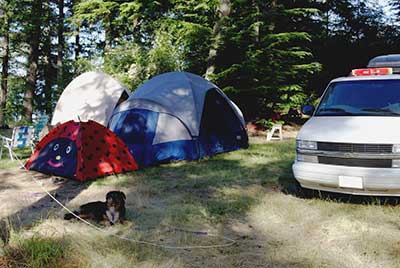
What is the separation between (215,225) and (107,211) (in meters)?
1.42

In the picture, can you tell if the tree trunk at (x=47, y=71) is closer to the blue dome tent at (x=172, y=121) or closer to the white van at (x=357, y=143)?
the blue dome tent at (x=172, y=121)

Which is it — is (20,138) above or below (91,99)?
below

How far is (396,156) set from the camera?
15.4 ft

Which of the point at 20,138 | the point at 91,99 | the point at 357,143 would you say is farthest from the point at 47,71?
the point at 357,143

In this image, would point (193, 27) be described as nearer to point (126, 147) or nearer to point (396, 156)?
point (126, 147)

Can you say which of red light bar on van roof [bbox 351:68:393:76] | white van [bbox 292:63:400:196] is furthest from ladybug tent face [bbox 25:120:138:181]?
red light bar on van roof [bbox 351:68:393:76]

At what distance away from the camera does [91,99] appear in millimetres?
13148

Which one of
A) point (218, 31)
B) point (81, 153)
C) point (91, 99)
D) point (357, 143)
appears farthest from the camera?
point (218, 31)

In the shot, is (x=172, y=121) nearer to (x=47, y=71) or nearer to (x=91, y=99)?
(x=91, y=99)

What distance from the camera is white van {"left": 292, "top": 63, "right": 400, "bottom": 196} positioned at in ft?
15.7

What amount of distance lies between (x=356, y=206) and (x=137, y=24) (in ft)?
59.0

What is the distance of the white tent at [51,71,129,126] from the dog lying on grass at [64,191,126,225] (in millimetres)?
8016

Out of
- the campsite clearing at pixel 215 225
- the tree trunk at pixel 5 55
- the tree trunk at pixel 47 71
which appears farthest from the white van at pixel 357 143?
the tree trunk at pixel 47 71

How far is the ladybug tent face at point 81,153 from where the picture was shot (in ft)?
23.6
